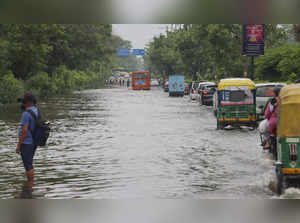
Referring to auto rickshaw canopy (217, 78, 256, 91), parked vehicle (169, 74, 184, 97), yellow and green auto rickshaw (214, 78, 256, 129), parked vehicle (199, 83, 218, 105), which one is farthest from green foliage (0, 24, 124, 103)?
yellow and green auto rickshaw (214, 78, 256, 129)

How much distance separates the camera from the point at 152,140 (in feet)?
68.4

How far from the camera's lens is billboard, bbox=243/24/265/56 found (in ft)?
137

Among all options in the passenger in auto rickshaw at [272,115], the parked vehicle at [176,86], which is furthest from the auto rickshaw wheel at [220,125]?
the parked vehicle at [176,86]

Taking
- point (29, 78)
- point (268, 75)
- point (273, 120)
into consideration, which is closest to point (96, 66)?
point (29, 78)

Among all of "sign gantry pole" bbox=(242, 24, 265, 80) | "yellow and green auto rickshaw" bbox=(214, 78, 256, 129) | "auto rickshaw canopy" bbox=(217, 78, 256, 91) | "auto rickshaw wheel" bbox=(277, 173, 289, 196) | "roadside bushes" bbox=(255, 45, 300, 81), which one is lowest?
"auto rickshaw wheel" bbox=(277, 173, 289, 196)

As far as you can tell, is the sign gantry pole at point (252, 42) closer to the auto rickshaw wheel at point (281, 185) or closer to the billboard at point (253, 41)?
the billboard at point (253, 41)

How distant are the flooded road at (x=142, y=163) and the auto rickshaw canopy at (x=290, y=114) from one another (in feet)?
3.92

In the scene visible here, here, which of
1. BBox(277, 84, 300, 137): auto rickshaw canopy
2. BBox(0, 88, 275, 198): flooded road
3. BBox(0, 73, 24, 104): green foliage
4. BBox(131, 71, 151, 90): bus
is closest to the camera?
BBox(277, 84, 300, 137): auto rickshaw canopy

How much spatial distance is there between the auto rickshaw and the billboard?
101 feet

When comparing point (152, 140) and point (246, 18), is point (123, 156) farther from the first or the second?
point (246, 18)

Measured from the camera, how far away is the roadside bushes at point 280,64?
3762 centimetres

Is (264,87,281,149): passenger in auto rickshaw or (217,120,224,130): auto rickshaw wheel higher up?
(264,87,281,149): passenger in auto rickshaw

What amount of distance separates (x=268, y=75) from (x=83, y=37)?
3291 cm

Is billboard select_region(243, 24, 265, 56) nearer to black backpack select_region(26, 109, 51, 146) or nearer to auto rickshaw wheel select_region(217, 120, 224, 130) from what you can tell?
auto rickshaw wheel select_region(217, 120, 224, 130)
